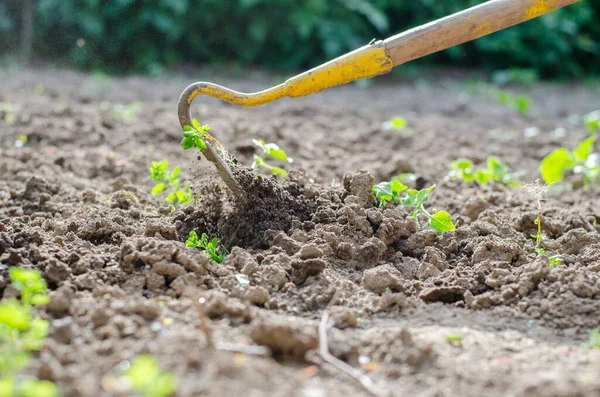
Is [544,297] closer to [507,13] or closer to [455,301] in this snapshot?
[455,301]

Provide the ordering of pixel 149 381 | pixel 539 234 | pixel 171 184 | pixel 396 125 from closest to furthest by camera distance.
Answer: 1. pixel 149 381
2. pixel 539 234
3. pixel 171 184
4. pixel 396 125

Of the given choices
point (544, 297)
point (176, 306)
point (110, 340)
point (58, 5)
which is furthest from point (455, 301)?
point (58, 5)

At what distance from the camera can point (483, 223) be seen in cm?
306

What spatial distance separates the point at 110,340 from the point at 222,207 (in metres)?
1.11

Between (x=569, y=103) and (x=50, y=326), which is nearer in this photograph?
(x=50, y=326)

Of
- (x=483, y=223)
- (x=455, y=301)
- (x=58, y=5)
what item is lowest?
(x=455, y=301)

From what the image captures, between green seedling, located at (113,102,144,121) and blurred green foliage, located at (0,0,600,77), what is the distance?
252 cm

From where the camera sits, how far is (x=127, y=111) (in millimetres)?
5426

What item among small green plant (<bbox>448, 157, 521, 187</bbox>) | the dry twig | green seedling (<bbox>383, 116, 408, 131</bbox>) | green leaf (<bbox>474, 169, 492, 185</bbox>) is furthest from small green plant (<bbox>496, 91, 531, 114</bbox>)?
the dry twig

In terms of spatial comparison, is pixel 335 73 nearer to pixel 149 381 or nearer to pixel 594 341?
pixel 594 341

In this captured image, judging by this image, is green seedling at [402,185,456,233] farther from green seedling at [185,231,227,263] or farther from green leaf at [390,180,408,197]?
green seedling at [185,231,227,263]

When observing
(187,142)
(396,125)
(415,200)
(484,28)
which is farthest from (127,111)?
(484,28)

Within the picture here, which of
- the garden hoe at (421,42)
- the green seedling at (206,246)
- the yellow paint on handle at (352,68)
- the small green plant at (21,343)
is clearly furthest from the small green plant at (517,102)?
the small green plant at (21,343)

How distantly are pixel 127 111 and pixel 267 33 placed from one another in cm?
401
